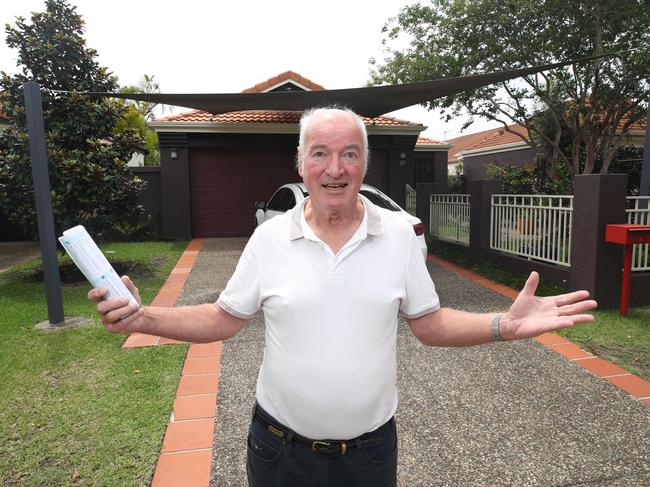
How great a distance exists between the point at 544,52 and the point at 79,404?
31.2 ft

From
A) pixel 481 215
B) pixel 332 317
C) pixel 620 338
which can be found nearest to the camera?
pixel 332 317

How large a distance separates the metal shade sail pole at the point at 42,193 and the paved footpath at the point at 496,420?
2.05m

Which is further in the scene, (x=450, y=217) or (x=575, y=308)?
(x=450, y=217)

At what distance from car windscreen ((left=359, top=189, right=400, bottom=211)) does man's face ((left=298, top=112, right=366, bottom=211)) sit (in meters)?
5.18

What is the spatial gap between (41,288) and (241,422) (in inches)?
207

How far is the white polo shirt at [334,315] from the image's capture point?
1395mm

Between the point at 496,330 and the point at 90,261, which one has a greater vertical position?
the point at 90,261

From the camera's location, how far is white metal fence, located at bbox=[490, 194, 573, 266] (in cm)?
622

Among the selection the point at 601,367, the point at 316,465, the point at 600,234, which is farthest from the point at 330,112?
the point at 600,234

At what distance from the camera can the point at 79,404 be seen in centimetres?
320

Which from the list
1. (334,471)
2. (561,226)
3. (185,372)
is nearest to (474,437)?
(334,471)

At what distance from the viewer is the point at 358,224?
153 centimetres

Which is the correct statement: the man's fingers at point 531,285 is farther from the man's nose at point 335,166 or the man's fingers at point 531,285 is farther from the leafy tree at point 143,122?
the leafy tree at point 143,122

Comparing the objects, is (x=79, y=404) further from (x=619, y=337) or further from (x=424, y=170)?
(x=424, y=170)
